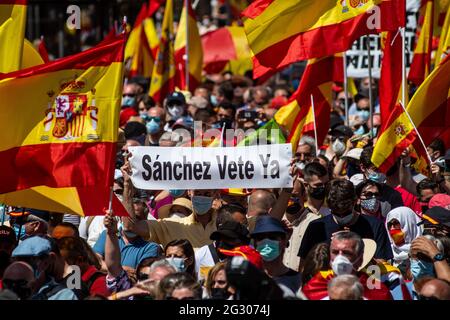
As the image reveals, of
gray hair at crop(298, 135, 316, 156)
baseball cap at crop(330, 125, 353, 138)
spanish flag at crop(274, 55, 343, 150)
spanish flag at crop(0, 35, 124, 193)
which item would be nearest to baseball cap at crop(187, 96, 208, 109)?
spanish flag at crop(274, 55, 343, 150)

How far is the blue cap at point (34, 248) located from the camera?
874 centimetres

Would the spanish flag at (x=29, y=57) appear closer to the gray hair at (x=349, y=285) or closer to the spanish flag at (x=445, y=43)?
the spanish flag at (x=445, y=43)

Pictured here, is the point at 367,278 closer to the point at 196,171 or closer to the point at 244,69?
the point at 196,171

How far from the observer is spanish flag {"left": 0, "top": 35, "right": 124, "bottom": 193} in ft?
32.9

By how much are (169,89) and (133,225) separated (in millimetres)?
8969

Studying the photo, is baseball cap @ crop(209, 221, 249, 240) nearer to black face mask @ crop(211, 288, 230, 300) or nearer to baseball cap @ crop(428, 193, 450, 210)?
black face mask @ crop(211, 288, 230, 300)

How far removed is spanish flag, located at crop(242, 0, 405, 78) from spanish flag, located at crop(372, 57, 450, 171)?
751mm

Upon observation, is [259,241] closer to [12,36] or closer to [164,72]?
[12,36]

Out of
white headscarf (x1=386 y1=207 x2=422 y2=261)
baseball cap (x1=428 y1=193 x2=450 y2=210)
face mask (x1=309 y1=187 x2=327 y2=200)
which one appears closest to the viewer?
white headscarf (x1=386 y1=207 x2=422 y2=261)

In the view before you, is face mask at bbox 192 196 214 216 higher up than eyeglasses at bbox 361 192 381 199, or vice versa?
eyeglasses at bbox 361 192 381 199

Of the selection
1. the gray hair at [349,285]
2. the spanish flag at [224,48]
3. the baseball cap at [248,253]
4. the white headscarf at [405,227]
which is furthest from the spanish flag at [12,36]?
the spanish flag at [224,48]

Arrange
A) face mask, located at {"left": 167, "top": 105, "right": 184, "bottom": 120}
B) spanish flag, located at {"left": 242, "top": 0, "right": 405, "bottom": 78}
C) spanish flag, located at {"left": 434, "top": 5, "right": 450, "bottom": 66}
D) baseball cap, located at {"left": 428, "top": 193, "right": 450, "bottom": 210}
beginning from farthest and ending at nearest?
face mask, located at {"left": 167, "top": 105, "right": 184, "bottom": 120}, spanish flag, located at {"left": 434, "top": 5, "right": 450, "bottom": 66}, spanish flag, located at {"left": 242, "top": 0, "right": 405, "bottom": 78}, baseball cap, located at {"left": 428, "top": 193, "right": 450, "bottom": 210}

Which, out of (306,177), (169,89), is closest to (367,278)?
(306,177)

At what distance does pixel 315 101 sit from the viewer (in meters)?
14.6
